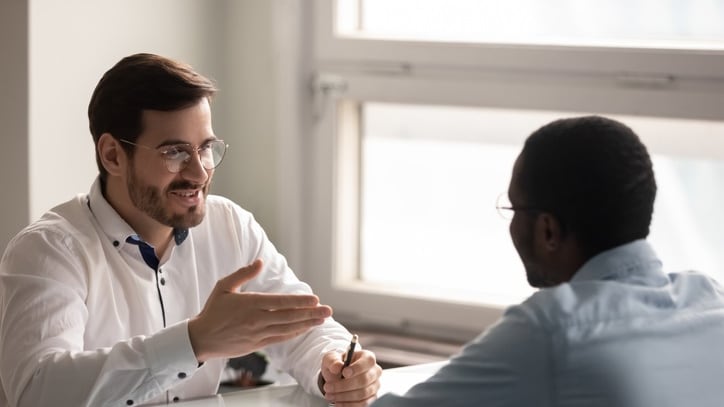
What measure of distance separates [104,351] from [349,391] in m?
0.47

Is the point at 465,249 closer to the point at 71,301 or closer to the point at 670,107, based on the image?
the point at 670,107

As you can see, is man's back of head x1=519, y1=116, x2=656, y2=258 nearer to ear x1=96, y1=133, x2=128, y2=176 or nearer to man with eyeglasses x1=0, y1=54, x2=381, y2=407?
man with eyeglasses x1=0, y1=54, x2=381, y2=407

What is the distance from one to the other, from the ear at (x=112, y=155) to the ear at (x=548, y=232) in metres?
1.07

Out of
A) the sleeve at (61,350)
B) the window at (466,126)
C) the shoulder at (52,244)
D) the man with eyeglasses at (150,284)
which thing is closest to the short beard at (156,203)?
the man with eyeglasses at (150,284)

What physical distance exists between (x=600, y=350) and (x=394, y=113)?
204 cm

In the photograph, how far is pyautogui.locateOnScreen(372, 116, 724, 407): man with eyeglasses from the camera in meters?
1.47

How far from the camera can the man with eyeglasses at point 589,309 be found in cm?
147

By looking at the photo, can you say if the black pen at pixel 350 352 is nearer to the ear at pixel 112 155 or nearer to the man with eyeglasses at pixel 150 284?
the man with eyeglasses at pixel 150 284

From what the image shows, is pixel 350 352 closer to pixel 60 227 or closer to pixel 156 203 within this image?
pixel 156 203

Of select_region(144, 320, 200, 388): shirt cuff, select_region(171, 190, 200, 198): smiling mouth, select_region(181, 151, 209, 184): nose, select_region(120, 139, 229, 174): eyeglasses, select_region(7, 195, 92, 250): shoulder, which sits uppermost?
select_region(120, 139, 229, 174): eyeglasses

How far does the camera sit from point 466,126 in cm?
331

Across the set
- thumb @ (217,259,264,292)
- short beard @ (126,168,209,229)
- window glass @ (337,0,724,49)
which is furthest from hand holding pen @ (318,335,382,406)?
window glass @ (337,0,724,49)

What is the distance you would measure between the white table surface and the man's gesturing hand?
19cm

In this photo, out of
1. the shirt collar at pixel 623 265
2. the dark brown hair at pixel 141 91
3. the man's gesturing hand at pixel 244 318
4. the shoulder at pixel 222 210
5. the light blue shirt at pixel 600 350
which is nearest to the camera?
the light blue shirt at pixel 600 350
